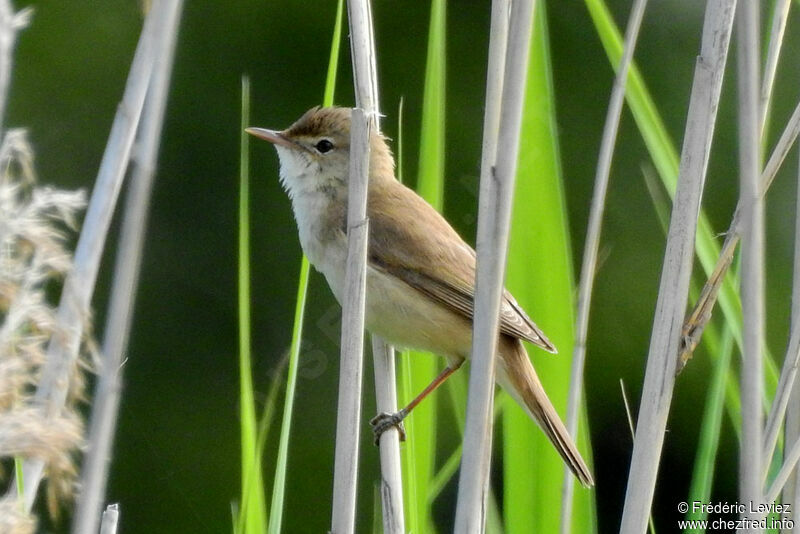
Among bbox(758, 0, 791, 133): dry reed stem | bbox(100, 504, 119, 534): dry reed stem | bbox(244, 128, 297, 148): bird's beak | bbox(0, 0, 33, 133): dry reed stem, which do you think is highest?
bbox(244, 128, 297, 148): bird's beak

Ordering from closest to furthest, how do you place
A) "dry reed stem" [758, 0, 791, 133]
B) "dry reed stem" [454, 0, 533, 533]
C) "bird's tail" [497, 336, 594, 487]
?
1. "dry reed stem" [454, 0, 533, 533]
2. "dry reed stem" [758, 0, 791, 133]
3. "bird's tail" [497, 336, 594, 487]

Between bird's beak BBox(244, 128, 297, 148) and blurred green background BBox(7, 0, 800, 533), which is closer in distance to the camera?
bird's beak BBox(244, 128, 297, 148)

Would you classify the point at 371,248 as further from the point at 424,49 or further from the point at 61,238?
the point at 424,49

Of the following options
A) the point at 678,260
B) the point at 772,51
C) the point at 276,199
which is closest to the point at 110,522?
the point at 678,260

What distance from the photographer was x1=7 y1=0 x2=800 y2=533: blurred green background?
598 centimetres

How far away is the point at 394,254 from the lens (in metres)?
2.78

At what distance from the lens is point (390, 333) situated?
8.37ft

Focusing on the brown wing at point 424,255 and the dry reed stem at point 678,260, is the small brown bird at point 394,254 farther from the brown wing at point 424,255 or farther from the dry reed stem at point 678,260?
the dry reed stem at point 678,260

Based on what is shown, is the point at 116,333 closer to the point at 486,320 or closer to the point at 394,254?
the point at 486,320

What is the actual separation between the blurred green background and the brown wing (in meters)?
2.93

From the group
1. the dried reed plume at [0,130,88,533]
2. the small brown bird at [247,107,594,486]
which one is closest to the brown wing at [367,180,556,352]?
the small brown bird at [247,107,594,486]

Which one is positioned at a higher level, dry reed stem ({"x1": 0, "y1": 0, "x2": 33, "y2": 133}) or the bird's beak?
the bird's beak

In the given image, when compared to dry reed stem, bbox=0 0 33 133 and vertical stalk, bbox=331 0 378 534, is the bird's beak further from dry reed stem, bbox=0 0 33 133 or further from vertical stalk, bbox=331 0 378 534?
dry reed stem, bbox=0 0 33 133

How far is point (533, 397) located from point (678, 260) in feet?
2.60
